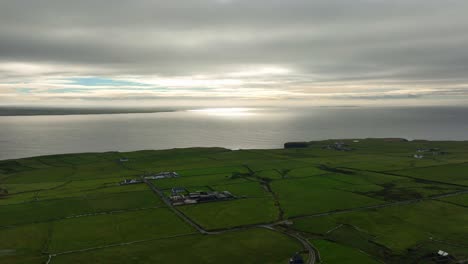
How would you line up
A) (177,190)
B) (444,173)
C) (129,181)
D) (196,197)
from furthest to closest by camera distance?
(444,173), (129,181), (177,190), (196,197)

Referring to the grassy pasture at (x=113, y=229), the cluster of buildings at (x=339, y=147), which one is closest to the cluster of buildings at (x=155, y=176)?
the grassy pasture at (x=113, y=229)

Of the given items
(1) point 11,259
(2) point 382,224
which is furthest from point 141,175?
(2) point 382,224

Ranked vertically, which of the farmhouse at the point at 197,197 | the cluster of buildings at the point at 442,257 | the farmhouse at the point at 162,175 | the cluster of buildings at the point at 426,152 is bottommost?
the cluster of buildings at the point at 442,257

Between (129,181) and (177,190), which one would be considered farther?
(129,181)

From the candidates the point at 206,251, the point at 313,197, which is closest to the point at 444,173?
Answer: the point at 313,197

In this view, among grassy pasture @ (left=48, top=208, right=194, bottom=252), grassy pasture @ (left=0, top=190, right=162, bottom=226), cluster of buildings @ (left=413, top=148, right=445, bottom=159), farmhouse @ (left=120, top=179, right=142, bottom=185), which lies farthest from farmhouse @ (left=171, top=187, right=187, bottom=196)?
cluster of buildings @ (left=413, top=148, right=445, bottom=159)

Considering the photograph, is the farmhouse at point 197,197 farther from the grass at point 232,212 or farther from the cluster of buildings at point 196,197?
the grass at point 232,212

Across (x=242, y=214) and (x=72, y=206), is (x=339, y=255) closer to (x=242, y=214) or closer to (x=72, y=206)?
(x=242, y=214)

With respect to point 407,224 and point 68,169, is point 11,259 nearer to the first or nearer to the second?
point 407,224
